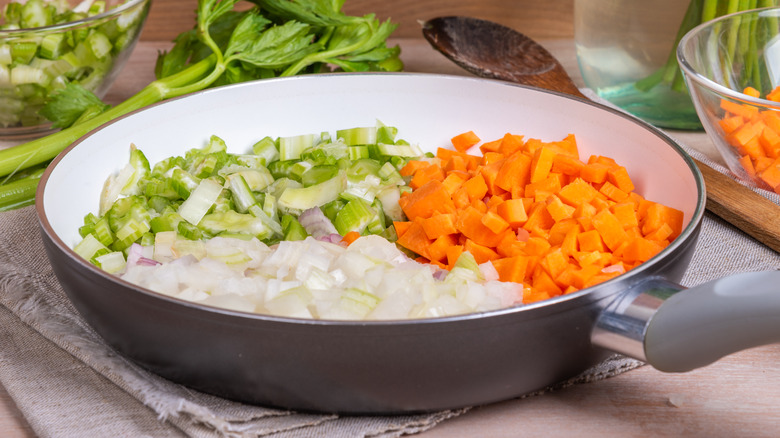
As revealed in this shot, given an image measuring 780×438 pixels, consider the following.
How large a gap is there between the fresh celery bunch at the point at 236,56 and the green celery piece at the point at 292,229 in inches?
19.5

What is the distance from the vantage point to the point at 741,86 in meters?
1.62

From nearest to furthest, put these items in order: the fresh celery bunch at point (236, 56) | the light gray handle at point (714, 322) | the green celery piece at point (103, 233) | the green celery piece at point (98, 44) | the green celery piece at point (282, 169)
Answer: the light gray handle at point (714, 322)
the green celery piece at point (103, 233)
the green celery piece at point (282, 169)
the fresh celery bunch at point (236, 56)
the green celery piece at point (98, 44)

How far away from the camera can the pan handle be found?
0.75m

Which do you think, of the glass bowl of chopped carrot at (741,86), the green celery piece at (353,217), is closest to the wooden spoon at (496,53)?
the glass bowl of chopped carrot at (741,86)

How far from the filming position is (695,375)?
3.37 feet

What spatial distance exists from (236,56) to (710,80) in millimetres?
942

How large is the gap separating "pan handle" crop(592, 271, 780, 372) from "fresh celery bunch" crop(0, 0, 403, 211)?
1.04 m

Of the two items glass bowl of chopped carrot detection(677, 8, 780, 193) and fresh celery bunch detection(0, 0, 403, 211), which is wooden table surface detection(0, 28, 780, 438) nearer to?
glass bowl of chopped carrot detection(677, 8, 780, 193)

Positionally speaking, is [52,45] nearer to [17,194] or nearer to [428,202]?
[17,194]

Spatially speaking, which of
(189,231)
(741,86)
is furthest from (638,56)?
(189,231)

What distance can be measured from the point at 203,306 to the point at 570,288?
0.48 meters

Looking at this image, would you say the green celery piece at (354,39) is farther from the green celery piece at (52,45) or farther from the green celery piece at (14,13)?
the green celery piece at (14,13)

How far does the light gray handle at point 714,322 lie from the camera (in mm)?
750

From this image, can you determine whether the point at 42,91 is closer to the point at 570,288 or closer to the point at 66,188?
the point at 66,188
